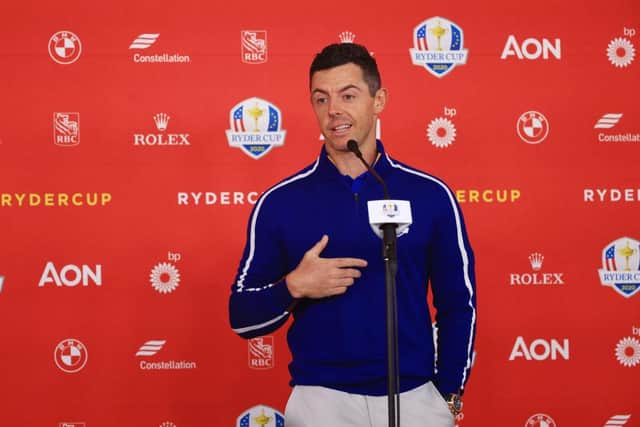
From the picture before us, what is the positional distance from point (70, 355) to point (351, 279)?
59.5 inches

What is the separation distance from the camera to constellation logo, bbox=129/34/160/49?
275 cm

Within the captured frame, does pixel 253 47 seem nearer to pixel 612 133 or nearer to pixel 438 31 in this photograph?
pixel 438 31

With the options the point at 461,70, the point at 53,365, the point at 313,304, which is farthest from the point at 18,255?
the point at 461,70

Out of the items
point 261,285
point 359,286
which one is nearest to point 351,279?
point 359,286

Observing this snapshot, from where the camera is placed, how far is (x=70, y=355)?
268 cm

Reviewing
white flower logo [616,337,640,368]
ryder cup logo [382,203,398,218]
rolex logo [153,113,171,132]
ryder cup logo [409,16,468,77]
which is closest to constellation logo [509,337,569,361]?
white flower logo [616,337,640,368]

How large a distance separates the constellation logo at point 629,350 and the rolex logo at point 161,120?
1.83 meters

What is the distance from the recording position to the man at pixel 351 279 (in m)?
1.57

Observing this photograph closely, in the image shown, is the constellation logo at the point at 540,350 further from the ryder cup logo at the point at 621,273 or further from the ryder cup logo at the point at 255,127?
the ryder cup logo at the point at 255,127

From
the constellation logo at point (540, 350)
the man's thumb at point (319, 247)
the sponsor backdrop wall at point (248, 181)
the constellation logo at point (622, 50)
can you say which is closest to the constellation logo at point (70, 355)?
the sponsor backdrop wall at point (248, 181)

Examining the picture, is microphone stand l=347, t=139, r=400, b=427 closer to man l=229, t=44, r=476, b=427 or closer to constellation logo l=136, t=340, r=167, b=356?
man l=229, t=44, r=476, b=427

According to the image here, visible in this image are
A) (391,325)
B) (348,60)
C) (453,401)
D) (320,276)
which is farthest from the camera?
(348,60)

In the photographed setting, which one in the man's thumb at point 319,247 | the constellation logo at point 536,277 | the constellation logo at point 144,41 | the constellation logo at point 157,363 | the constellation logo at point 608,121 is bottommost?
the constellation logo at point 157,363

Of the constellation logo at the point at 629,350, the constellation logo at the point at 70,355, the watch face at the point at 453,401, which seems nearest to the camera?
the watch face at the point at 453,401
